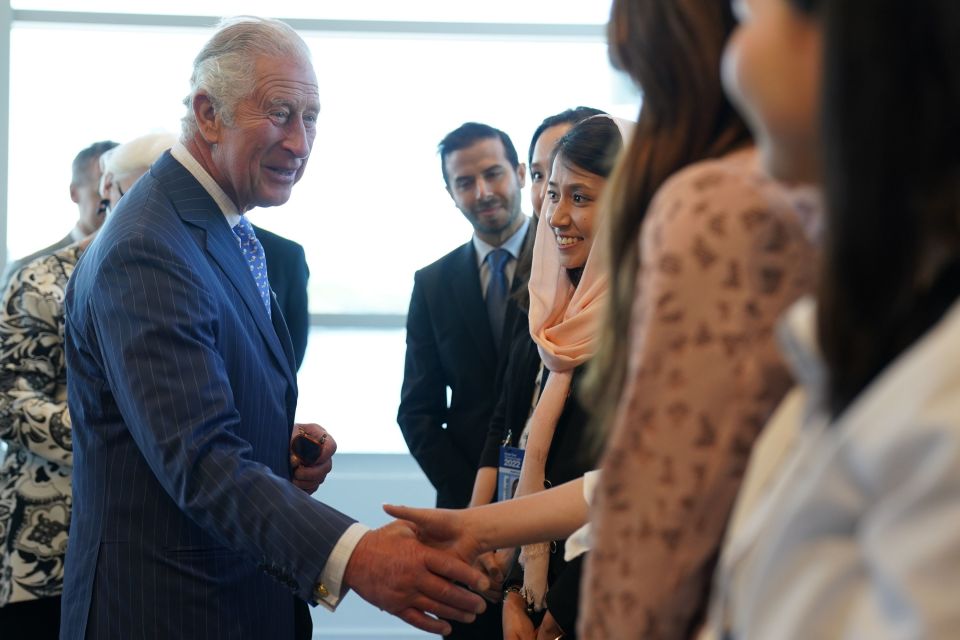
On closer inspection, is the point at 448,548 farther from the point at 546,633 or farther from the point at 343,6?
the point at 343,6

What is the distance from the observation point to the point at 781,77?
2.40 feet

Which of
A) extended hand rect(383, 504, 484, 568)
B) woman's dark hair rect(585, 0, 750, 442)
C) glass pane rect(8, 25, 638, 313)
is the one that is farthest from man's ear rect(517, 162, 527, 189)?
woman's dark hair rect(585, 0, 750, 442)

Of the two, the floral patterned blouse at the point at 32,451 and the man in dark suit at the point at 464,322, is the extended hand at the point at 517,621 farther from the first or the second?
the floral patterned blouse at the point at 32,451

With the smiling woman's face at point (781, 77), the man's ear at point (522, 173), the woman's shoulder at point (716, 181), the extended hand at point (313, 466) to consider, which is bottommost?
the extended hand at point (313, 466)

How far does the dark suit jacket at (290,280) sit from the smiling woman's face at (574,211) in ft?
5.95

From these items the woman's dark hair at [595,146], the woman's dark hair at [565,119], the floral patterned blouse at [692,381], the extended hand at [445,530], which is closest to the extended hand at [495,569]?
the extended hand at [445,530]

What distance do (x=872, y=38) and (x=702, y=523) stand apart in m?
0.44

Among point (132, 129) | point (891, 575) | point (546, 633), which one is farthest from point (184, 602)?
point (132, 129)

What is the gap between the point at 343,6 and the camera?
5691 mm

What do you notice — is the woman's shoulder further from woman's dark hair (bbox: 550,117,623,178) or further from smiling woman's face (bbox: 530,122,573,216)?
smiling woman's face (bbox: 530,122,573,216)

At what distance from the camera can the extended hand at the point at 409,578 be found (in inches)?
79.9

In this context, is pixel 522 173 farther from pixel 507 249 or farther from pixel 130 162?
pixel 130 162

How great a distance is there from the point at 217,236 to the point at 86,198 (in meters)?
2.03

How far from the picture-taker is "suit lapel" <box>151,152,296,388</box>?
225 centimetres
